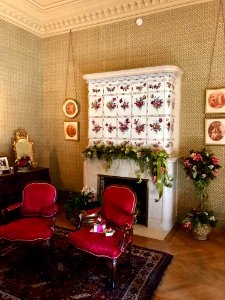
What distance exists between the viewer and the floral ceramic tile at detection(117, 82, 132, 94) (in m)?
4.49

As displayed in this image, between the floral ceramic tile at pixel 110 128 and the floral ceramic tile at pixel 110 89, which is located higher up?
the floral ceramic tile at pixel 110 89

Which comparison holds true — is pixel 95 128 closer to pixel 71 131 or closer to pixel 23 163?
pixel 71 131

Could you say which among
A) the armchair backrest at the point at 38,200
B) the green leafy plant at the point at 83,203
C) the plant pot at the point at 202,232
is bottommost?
the plant pot at the point at 202,232

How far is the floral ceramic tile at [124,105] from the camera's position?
14.9 ft

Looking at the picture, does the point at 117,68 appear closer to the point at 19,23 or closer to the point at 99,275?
the point at 19,23

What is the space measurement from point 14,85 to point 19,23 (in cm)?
136

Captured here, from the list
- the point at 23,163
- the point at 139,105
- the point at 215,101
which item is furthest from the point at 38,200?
the point at 215,101

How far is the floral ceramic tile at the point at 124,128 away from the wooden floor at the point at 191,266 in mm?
1816

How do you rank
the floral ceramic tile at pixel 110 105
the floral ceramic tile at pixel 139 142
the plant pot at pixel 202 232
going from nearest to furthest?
the plant pot at pixel 202 232, the floral ceramic tile at pixel 139 142, the floral ceramic tile at pixel 110 105

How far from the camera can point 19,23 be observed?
5363 millimetres

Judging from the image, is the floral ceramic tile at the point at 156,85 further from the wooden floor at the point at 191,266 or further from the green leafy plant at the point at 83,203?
the wooden floor at the point at 191,266

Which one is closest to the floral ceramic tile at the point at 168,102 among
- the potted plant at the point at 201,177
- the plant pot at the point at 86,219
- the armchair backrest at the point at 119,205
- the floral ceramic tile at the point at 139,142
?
the floral ceramic tile at the point at 139,142

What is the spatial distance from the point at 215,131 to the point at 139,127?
52.3 inches

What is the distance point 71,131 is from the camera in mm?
5730
